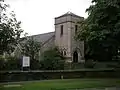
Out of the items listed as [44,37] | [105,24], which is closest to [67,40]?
[44,37]

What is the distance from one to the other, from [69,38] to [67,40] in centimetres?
65

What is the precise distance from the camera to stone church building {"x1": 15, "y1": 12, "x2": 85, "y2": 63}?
183 ft

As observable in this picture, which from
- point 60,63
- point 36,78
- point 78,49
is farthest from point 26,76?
point 78,49

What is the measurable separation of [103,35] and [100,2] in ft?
11.1

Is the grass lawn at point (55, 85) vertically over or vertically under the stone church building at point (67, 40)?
under

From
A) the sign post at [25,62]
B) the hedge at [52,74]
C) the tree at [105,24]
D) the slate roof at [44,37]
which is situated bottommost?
the hedge at [52,74]

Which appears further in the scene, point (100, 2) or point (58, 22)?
point (58, 22)

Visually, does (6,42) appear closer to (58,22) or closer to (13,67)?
(13,67)

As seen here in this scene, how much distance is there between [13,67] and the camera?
98.5 feet

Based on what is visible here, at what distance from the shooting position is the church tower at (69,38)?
55594 millimetres

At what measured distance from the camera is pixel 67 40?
56094 millimetres

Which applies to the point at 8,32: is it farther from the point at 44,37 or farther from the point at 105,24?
the point at 44,37

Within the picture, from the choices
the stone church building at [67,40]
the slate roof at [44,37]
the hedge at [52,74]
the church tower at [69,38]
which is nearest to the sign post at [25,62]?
the hedge at [52,74]

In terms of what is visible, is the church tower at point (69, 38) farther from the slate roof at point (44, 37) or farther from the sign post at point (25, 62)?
the sign post at point (25, 62)
